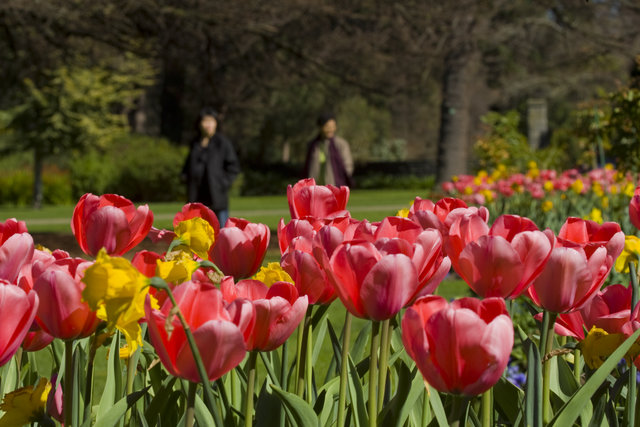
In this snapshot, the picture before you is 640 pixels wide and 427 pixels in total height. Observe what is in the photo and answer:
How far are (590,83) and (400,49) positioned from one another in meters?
21.0

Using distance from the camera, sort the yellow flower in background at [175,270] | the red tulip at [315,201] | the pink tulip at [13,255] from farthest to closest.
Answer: the red tulip at [315,201]
the pink tulip at [13,255]
the yellow flower in background at [175,270]

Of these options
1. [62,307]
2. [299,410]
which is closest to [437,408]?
[299,410]

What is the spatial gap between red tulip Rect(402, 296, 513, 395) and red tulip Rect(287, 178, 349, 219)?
2.32 feet

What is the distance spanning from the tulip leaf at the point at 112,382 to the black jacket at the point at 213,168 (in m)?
7.12

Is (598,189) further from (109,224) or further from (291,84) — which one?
(291,84)

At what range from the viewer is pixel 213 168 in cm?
873

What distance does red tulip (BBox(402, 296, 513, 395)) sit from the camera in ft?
3.41

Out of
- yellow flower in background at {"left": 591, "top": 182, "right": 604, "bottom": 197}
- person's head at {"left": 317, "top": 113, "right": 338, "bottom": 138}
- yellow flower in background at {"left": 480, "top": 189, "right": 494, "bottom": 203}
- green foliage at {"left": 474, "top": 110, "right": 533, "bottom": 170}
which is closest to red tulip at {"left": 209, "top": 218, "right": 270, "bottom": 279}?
yellow flower in background at {"left": 591, "top": 182, "right": 604, "bottom": 197}

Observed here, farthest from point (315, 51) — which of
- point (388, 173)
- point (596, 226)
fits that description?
point (388, 173)

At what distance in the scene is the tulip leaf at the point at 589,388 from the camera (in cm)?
121

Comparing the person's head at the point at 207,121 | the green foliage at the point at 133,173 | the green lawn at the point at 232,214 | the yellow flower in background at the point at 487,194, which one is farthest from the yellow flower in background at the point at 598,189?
the green foliage at the point at 133,173

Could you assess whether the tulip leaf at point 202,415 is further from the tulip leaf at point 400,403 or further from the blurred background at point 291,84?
the blurred background at point 291,84

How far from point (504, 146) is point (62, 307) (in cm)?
1232

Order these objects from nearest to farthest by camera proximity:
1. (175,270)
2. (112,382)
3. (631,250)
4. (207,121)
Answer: (175,270)
(112,382)
(631,250)
(207,121)
